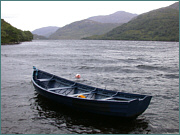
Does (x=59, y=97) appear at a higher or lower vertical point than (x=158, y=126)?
higher

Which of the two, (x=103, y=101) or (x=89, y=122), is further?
(x=89, y=122)

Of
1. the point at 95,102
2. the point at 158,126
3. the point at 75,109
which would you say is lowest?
the point at 158,126

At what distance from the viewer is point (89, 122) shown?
51.8 ft

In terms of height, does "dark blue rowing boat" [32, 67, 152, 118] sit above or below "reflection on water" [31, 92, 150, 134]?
above

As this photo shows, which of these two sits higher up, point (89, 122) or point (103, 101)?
point (103, 101)

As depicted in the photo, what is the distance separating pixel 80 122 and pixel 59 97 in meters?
3.15

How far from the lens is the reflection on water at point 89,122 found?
14734 mm

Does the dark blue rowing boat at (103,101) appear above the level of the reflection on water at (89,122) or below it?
above

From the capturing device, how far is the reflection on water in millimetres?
14734

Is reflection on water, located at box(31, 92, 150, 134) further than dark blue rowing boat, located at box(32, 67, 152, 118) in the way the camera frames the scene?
Yes

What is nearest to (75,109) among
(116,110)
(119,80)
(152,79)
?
(116,110)

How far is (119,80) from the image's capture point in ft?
101

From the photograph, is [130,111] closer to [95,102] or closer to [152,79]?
[95,102]

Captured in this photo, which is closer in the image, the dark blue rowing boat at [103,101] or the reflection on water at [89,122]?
the dark blue rowing boat at [103,101]
